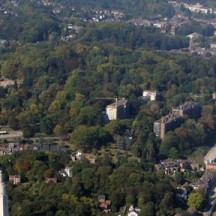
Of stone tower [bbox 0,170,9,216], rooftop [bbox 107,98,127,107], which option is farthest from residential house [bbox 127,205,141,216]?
rooftop [bbox 107,98,127,107]

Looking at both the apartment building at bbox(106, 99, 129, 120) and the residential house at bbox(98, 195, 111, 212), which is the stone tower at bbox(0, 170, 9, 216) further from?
the apartment building at bbox(106, 99, 129, 120)

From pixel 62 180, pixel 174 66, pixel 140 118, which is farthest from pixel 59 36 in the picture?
pixel 62 180

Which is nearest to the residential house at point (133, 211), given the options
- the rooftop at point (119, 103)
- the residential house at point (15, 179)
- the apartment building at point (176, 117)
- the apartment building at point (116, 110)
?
the residential house at point (15, 179)

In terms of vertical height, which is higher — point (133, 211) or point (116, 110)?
point (133, 211)

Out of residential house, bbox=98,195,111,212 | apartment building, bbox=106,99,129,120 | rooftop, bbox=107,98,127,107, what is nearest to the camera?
residential house, bbox=98,195,111,212

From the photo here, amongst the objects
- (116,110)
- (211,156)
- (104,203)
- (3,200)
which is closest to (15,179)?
(104,203)

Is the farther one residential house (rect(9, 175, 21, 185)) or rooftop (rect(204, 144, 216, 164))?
rooftop (rect(204, 144, 216, 164))

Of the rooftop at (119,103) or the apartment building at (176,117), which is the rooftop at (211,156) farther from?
the rooftop at (119,103)

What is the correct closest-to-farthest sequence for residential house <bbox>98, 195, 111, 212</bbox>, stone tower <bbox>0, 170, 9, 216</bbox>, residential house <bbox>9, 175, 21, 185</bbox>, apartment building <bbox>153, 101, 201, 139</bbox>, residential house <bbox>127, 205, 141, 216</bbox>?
stone tower <bbox>0, 170, 9, 216</bbox>, residential house <bbox>127, 205, 141, 216</bbox>, residential house <bbox>98, 195, 111, 212</bbox>, residential house <bbox>9, 175, 21, 185</bbox>, apartment building <bbox>153, 101, 201, 139</bbox>

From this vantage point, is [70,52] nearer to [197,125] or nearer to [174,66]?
[174,66]

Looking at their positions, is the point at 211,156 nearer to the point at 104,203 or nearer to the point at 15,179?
the point at 104,203

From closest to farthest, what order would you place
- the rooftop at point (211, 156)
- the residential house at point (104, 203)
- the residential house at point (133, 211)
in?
the residential house at point (133, 211) → the residential house at point (104, 203) → the rooftop at point (211, 156)
